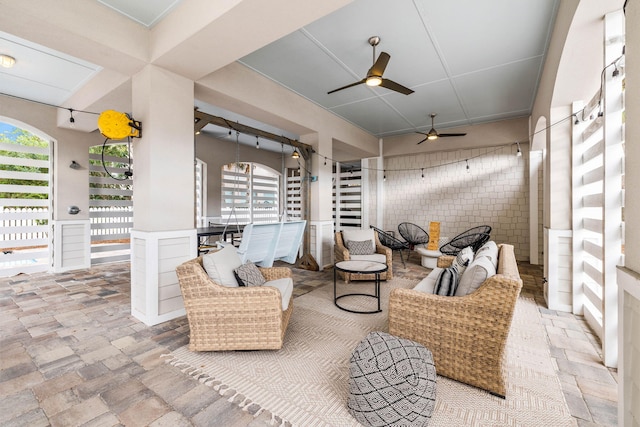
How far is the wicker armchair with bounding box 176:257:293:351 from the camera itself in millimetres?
2189

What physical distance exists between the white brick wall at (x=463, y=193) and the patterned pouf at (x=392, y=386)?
561 cm

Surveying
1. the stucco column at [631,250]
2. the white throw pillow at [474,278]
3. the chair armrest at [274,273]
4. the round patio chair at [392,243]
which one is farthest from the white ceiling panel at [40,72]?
the round patio chair at [392,243]

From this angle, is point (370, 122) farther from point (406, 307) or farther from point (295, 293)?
point (406, 307)

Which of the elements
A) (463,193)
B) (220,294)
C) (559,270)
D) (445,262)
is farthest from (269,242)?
(463,193)

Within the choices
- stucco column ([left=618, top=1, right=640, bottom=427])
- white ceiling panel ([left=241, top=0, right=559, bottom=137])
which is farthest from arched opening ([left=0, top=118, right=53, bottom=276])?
stucco column ([left=618, top=1, right=640, bottom=427])

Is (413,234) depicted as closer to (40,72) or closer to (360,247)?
(360,247)

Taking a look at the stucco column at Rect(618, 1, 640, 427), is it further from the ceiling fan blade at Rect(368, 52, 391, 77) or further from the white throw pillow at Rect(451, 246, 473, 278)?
the ceiling fan blade at Rect(368, 52, 391, 77)

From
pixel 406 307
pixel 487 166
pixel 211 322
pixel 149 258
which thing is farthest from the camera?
pixel 487 166

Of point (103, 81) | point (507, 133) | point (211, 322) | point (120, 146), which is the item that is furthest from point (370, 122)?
point (120, 146)

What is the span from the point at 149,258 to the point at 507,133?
668cm

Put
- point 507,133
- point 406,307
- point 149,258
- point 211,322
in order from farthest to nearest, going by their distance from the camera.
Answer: point 507,133, point 149,258, point 211,322, point 406,307

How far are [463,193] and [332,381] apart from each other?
5840mm

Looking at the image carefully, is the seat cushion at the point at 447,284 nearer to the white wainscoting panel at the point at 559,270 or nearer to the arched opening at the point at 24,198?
the white wainscoting panel at the point at 559,270

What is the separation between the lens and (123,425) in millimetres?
1558
